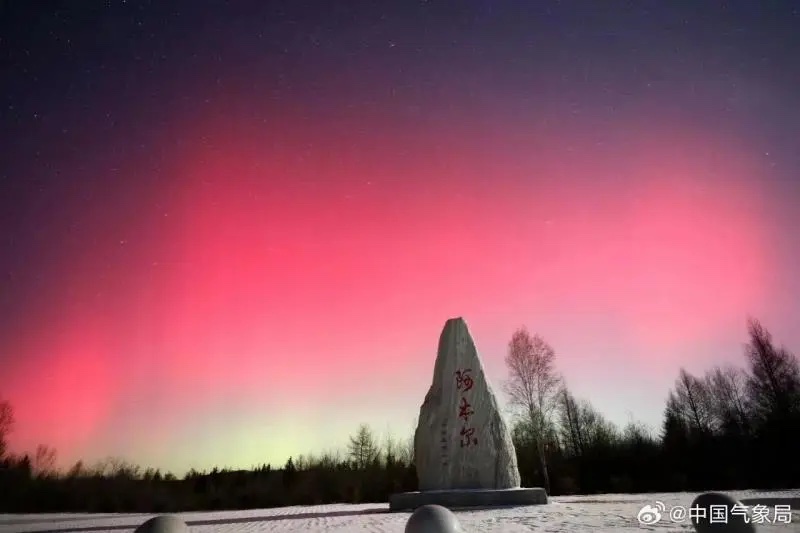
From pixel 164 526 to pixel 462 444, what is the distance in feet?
26.8

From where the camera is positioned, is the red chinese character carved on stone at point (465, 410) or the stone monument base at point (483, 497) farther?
the red chinese character carved on stone at point (465, 410)

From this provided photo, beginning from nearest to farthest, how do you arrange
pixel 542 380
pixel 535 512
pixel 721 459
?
pixel 535 512
pixel 542 380
pixel 721 459

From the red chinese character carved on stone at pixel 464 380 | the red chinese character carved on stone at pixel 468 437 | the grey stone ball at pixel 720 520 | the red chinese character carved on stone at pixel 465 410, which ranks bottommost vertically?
the grey stone ball at pixel 720 520

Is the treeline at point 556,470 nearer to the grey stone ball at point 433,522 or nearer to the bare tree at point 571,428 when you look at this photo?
the bare tree at point 571,428

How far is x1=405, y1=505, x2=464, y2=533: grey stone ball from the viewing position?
3967 mm

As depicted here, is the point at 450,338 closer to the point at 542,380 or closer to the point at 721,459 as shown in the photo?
A: the point at 542,380

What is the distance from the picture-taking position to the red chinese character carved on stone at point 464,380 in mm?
11578

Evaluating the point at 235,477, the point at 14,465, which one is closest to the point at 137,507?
the point at 235,477

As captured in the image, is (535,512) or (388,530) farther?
(535,512)

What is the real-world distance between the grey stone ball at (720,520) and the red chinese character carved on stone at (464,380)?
7.57 m

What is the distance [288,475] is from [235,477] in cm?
269

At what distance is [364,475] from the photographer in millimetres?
23375

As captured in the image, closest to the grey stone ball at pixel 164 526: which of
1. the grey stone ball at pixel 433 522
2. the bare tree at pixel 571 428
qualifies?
the grey stone ball at pixel 433 522

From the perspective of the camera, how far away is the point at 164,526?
3861 millimetres
